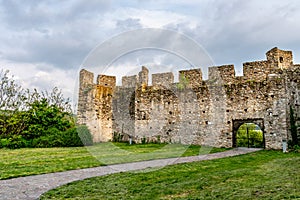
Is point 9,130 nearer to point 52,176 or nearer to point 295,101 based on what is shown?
point 52,176

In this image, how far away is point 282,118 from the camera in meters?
13.2

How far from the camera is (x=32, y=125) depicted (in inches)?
685

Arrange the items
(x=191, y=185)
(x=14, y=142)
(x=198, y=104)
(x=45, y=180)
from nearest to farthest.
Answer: (x=191, y=185)
(x=45, y=180)
(x=198, y=104)
(x=14, y=142)

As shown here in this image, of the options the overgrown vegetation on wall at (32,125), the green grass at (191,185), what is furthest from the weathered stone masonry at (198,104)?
the green grass at (191,185)

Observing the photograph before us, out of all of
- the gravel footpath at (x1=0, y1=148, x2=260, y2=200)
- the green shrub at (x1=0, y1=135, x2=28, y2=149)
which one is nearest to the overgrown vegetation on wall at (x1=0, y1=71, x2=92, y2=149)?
the green shrub at (x1=0, y1=135, x2=28, y2=149)

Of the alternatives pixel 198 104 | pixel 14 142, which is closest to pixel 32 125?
pixel 14 142

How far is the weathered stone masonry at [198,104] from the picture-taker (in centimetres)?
1357

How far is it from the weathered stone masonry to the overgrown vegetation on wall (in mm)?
1244

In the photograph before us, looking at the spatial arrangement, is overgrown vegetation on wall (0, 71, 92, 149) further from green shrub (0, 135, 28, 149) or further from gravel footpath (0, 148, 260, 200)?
gravel footpath (0, 148, 260, 200)

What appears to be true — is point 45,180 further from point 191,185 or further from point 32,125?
point 32,125

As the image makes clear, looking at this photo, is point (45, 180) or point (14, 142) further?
point (14, 142)

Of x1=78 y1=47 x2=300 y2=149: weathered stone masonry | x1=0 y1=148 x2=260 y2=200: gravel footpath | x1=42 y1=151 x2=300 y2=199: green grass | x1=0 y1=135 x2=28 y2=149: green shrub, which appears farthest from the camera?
x1=0 y1=135 x2=28 y2=149: green shrub

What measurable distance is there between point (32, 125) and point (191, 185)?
45.5ft

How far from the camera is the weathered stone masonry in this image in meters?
13.6
